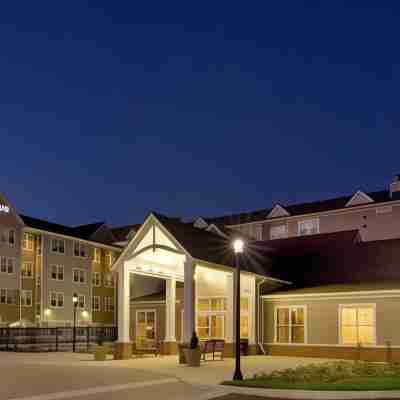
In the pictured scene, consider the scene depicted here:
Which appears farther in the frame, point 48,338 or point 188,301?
point 48,338

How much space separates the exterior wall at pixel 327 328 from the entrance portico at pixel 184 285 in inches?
39.9

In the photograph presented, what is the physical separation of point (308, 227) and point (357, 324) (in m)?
32.9

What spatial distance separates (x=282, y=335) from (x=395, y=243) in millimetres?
8102

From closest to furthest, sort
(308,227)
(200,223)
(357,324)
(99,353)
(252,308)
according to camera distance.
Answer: (99,353) → (357,324) → (252,308) → (308,227) → (200,223)

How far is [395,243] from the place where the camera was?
33.7m

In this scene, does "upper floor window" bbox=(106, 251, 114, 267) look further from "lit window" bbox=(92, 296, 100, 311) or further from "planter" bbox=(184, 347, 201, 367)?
"planter" bbox=(184, 347, 201, 367)

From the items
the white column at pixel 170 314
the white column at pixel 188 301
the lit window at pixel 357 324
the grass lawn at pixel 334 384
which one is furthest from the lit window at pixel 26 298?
the grass lawn at pixel 334 384

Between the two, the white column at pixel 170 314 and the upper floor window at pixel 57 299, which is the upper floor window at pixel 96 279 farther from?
the white column at pixel 170 314

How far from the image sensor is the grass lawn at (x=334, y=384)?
15812 mm

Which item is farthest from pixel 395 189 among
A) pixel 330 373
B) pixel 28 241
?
pixel 330 373

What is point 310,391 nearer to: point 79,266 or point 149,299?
point 149,299

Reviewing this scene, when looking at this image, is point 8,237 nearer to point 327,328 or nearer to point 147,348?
point 147,348

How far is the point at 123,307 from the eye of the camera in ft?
92.8

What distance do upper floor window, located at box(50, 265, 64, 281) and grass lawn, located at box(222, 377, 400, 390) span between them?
46.5m
